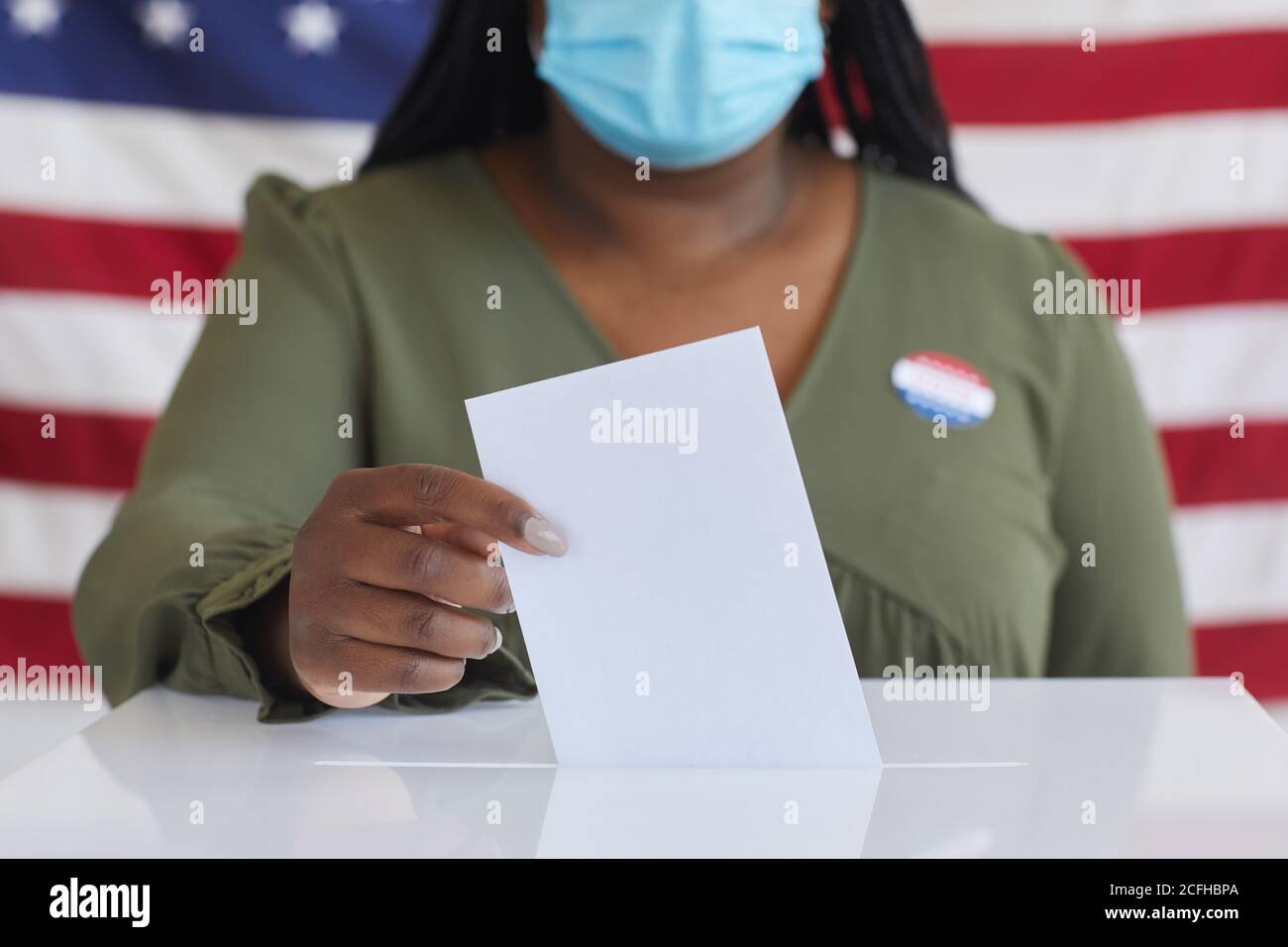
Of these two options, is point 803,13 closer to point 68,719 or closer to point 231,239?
point 231,239

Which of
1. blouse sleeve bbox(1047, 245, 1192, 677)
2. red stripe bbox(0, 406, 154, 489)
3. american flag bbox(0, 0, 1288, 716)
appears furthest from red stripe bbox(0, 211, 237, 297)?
blouse sleeve bbox(1047, 245, 1192, 677)

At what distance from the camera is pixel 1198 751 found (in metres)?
0.79

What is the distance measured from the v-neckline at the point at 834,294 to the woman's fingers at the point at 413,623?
0.52m

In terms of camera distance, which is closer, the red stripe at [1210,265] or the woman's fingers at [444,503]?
the woman's fingers at [444,503]

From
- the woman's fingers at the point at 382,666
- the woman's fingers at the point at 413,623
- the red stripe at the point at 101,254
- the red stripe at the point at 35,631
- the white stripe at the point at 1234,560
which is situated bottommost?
the red stripe at the point at 35,631

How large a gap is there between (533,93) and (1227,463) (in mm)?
1218

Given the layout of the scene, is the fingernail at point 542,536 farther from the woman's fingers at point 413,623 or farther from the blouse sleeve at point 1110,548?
the blouse sleeve at point 1110,548

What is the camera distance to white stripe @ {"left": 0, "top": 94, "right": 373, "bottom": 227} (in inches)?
75.9

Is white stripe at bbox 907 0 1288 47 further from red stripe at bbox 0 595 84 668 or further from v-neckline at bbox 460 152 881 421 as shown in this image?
red stripe at bbox 0 595 84 668

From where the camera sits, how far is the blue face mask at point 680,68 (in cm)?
121

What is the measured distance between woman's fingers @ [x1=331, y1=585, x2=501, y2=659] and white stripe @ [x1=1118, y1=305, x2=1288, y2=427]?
1.52 metres

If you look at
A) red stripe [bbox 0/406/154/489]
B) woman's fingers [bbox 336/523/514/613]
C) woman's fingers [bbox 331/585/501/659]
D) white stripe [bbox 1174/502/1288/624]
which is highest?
woman's fingers [bbox 336/523/514/613]

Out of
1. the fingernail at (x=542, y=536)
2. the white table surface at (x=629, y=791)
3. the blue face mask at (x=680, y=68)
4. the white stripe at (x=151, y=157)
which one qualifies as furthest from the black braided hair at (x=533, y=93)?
the fingernail at (x=542, y=536)

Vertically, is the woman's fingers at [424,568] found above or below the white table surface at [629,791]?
above
